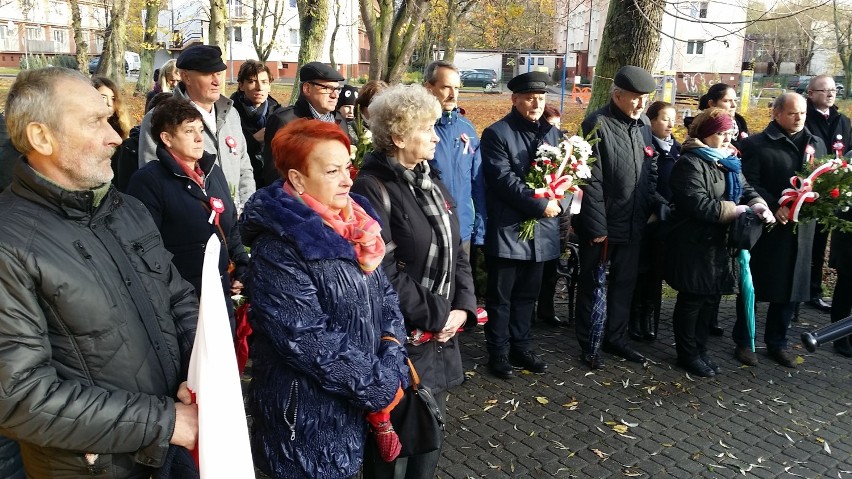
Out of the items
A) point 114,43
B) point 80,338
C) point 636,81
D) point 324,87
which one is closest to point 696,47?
point 114,43

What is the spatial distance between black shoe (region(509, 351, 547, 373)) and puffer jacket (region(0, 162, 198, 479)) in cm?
376

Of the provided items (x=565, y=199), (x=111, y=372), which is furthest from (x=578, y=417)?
(x=111, y=372)

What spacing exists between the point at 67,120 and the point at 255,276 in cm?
78

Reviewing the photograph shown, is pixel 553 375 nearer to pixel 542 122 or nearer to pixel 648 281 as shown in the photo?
pixel 648 281

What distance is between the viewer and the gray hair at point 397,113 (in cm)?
329

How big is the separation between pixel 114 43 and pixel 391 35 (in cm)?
1772

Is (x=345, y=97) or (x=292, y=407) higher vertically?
(x=345, y=97)

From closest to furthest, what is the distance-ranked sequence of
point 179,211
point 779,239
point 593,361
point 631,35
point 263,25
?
1. point 179,211
2. point 593,361
3. point 779,239
4. point 631,35
5. point 263,25

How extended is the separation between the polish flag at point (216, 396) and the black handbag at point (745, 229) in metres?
4.44

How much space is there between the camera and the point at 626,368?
18.8ft

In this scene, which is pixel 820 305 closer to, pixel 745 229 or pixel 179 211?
pixel 745 229

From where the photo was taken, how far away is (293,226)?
2455 mm

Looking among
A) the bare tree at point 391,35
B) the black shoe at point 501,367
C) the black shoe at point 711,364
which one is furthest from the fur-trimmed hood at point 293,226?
the bare tree at point 391,35

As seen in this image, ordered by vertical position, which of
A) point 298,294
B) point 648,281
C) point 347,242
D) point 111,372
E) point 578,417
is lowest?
point 578,417
